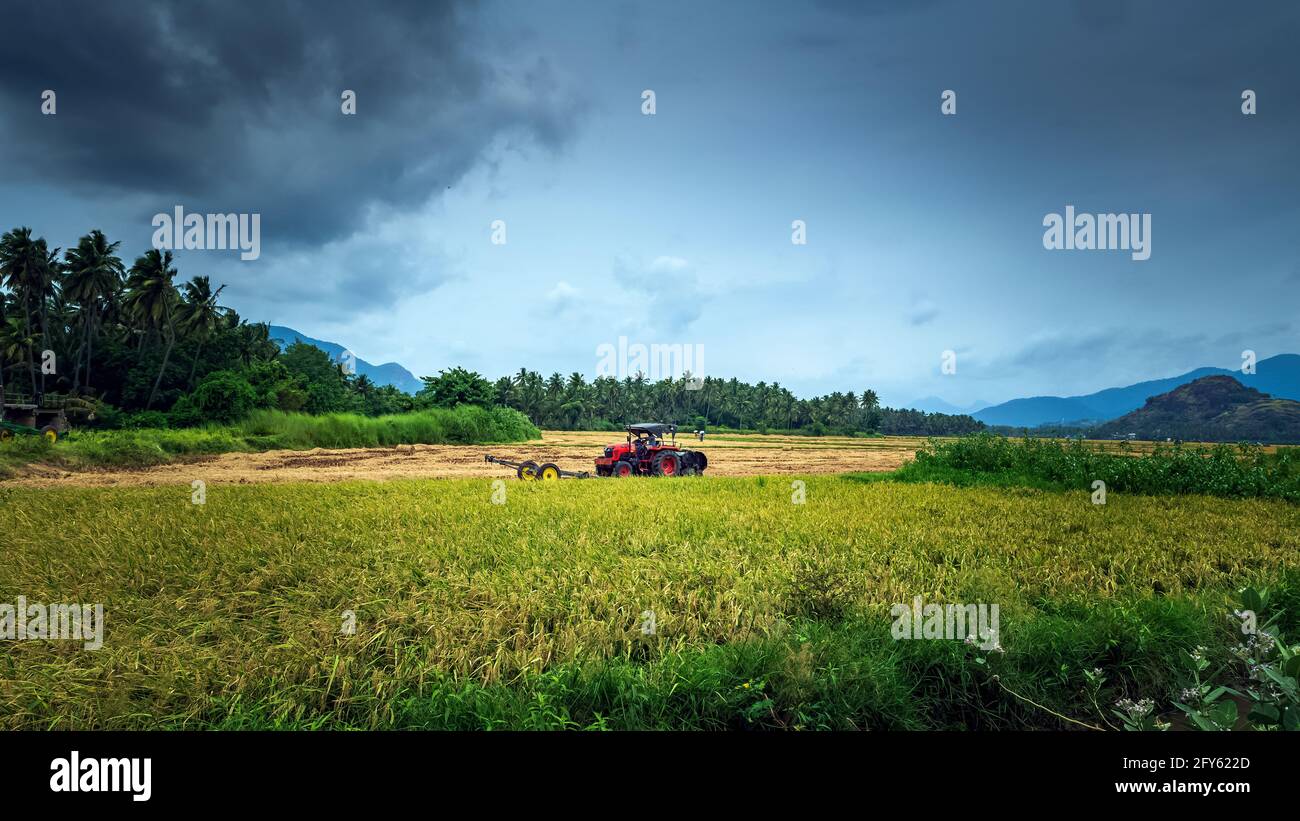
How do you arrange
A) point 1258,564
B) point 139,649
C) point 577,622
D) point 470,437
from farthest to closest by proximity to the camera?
point 470,437
point 1258,564
point 577,622
point 139,649

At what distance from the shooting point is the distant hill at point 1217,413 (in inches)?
2564

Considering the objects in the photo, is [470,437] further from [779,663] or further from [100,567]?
[779,663]

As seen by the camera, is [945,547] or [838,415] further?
[838,415]

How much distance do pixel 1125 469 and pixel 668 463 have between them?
43.5ft

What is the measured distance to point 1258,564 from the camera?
25.3 feet

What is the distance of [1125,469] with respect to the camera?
15.2m

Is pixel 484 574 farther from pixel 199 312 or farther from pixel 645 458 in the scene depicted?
pixel 199 312

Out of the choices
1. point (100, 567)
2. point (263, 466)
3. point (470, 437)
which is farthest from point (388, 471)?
point (470, 437)
